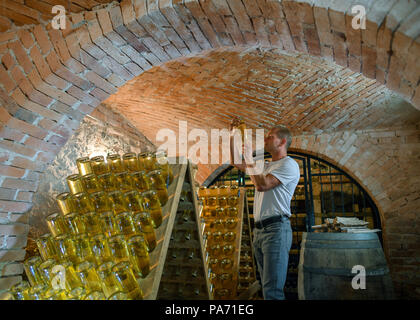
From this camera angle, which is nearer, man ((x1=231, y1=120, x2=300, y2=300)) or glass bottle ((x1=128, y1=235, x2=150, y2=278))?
glass bottle ((x1=128, y1=235, x2=150, y2=278))

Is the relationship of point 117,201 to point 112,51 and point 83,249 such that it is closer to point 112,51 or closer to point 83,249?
point 83,249

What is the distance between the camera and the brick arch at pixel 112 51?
1.53 m

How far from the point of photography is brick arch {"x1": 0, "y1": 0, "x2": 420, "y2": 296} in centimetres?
153

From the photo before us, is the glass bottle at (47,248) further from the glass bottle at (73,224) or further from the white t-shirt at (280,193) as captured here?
the white t-shirt at (280,193)

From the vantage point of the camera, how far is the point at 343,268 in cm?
229

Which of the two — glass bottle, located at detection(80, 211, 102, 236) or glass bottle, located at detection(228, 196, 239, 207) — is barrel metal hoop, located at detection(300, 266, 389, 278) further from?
glass bottle, located at detection(80, 211, 102, 236)

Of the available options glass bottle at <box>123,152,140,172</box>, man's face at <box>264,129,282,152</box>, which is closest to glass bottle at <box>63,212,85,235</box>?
glass bottle at <box>123,152,140,172</box>

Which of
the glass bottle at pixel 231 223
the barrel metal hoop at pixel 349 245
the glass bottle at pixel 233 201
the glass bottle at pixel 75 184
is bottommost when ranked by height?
the barrel metal hoop at pixel 349 245

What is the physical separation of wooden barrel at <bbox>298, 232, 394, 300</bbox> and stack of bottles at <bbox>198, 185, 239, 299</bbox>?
681mm

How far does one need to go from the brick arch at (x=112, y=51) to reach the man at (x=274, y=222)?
86 centimetres

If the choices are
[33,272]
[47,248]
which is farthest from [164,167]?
[33,272]
